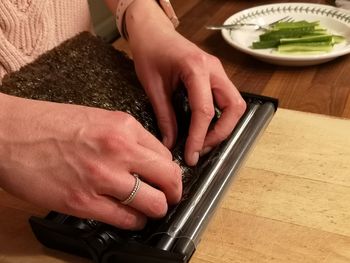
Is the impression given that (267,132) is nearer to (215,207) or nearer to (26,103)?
(215,207)

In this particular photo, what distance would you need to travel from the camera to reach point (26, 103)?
1.78 feet

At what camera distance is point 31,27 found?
0.81m

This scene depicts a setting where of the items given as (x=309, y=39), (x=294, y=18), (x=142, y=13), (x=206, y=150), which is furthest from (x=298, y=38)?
(x=206, y=150)

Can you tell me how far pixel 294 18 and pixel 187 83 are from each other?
652 mm

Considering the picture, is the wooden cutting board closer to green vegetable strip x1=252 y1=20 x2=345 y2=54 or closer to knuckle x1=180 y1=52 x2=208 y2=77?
knuckle x1=180 y1=52 x2=208 y2=77

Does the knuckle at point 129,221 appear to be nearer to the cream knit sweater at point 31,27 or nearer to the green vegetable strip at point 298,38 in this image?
the cream knit sweater at point 31,27

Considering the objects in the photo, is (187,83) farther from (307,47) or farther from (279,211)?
(307,47)

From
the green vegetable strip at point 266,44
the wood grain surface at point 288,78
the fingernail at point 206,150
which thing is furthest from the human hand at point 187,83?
the green vegetable strip at point 266,44

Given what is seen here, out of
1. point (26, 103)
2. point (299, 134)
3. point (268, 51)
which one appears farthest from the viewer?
point (268, 51)

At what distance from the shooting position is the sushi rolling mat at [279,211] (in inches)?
23.4

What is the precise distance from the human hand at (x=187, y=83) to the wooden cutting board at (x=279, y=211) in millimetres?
82

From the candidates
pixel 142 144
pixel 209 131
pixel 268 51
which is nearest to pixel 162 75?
pixel 209 131

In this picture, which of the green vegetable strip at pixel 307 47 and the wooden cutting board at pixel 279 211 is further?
the green vegetable strip at pixel 307 47

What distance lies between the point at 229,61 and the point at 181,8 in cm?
39
